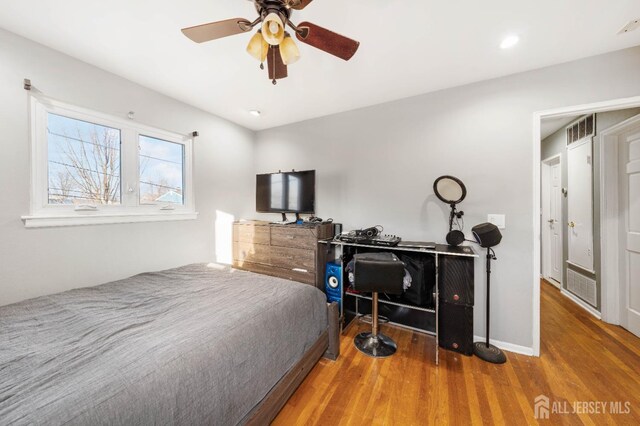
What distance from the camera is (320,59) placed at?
1.97 meters

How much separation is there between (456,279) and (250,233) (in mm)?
2428

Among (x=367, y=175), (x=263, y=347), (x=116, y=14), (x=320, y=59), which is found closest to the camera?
(x=263, y=347)

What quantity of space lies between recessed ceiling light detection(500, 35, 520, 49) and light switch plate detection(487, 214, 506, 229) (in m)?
1.40

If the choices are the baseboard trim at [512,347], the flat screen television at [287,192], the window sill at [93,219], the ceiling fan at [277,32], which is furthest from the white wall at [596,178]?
the window sill at [93,219]

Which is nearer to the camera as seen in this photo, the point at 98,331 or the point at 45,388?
the point at 45,388

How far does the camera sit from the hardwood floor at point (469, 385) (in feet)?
4.86

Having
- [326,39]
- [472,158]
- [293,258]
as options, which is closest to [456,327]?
[472,158]

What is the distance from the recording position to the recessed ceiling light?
1.71 m

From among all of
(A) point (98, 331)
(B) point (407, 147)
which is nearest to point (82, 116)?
(A) point (98, 331)

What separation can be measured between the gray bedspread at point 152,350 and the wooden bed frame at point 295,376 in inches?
2.0

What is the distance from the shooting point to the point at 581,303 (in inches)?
115

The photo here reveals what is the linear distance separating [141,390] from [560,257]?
5.16 metres

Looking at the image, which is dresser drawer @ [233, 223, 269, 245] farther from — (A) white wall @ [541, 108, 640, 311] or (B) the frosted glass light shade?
(A) white wall @ [541, 108, 640, 311]

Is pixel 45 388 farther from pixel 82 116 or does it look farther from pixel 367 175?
pixel 367 175
